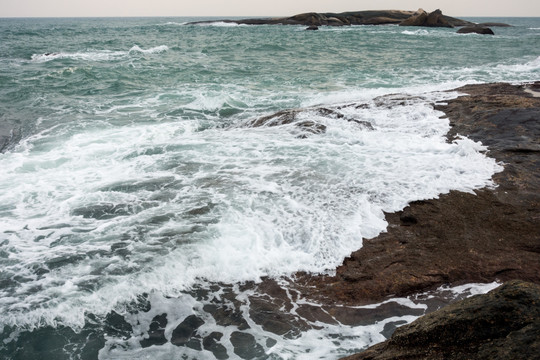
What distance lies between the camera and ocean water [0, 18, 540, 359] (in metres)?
3.39

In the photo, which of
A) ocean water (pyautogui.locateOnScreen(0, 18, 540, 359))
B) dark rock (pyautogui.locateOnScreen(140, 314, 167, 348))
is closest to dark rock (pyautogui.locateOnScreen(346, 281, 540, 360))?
ocean water (pyautogui.locateOnScreen(0, 18, 540, 359))

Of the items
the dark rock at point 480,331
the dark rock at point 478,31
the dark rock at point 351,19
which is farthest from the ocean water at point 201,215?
the dark rock at point 351,19

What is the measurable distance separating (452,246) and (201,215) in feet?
9.66

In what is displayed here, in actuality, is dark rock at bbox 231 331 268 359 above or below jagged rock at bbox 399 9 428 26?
below

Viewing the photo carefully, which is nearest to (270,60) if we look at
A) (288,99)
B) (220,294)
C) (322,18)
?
(288,99)

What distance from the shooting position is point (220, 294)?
3781 millimetres

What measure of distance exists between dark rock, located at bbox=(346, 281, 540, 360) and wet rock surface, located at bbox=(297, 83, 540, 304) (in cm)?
153

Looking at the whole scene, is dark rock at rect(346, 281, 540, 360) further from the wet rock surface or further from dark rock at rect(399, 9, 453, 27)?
dark rock at rect(399, 9, 453, 27)

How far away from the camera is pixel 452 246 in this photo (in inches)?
163

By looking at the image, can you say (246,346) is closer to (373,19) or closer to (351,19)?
(373,19)

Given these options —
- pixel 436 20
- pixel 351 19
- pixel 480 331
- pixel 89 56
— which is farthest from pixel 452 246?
pixel 351 19

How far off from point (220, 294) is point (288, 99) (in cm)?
905

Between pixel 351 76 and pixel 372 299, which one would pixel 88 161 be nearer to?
pixel 372 299

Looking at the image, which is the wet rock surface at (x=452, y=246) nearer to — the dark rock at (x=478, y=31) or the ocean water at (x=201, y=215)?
the ocean water at (x=201, y=215)
